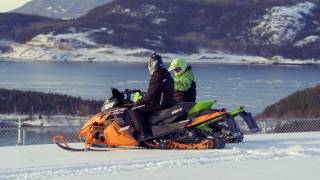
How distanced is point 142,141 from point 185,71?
141cm

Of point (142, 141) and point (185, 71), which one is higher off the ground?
point (185, 71)

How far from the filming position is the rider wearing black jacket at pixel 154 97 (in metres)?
9.66

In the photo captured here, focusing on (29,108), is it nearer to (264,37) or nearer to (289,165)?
(289,165)

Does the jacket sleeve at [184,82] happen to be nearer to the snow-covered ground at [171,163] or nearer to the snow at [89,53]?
the snow-covered ground at [171,163]

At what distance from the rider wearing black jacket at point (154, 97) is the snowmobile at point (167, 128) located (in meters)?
0.09

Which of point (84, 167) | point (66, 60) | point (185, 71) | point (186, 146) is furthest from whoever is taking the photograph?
point (66, 60)

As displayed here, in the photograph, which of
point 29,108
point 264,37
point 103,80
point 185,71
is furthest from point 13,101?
point 264,37

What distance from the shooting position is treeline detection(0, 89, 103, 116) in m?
48.3

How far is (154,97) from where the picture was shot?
9.76 m

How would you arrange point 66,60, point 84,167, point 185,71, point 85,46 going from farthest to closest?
point 85,46 < point 66,60 < point 185,71 < point 84,167

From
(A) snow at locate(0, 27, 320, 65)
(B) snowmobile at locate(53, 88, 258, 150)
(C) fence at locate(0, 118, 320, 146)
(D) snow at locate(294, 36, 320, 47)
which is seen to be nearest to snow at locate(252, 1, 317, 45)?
(D) snow at locate(294, 36, 320, 47)

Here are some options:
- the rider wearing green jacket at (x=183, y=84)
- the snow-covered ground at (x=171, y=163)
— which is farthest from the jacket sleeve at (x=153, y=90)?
the rider wearing green jacket at (x=183, y=84)

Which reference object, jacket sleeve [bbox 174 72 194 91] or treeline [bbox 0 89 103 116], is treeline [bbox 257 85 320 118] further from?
jacket sleeve [bbox 174 72 194 91]

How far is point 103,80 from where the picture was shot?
87062 mm
